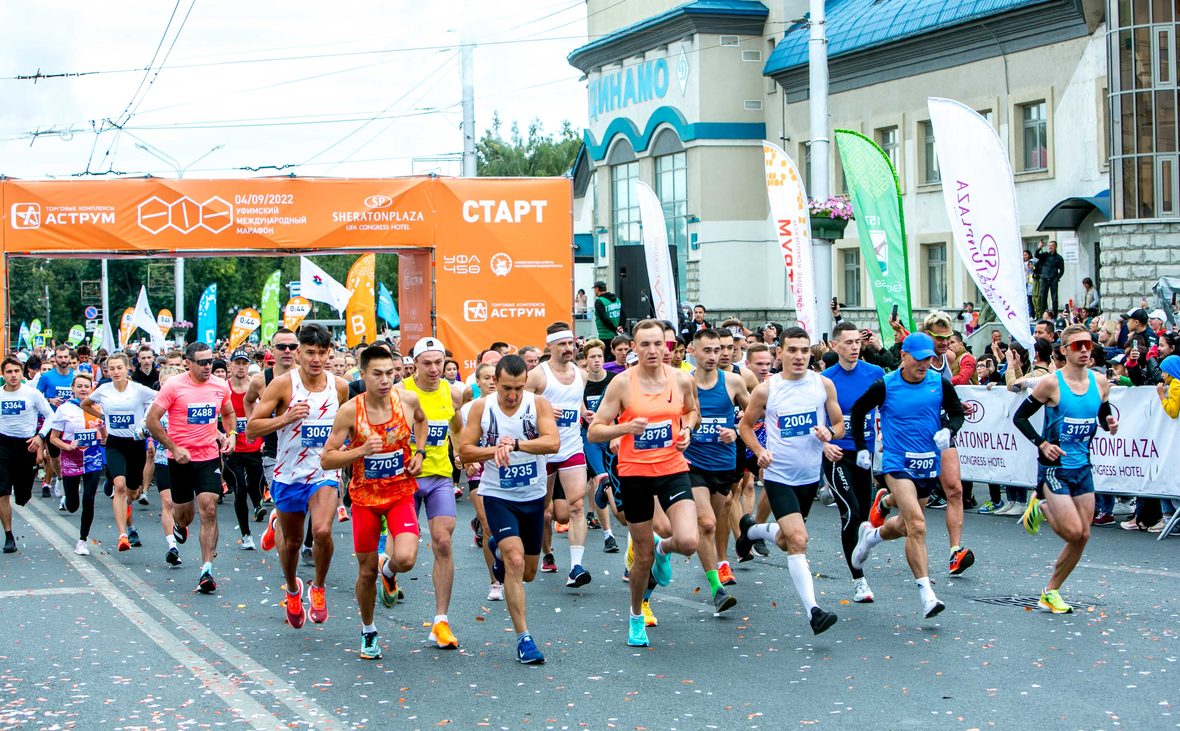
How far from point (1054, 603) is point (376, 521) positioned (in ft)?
14.4

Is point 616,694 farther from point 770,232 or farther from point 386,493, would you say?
point 770,232

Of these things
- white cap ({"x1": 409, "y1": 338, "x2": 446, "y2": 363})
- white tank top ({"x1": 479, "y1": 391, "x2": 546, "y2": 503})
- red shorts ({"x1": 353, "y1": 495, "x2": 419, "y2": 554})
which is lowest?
red shorts ({"x1": 353, "y1": 495, "x2": 419, "y2": 554})

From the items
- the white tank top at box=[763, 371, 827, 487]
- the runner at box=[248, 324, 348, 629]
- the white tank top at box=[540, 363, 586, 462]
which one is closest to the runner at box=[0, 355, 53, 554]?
the runner at box=[248, 324, 348, 629]

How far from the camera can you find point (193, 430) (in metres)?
10.8

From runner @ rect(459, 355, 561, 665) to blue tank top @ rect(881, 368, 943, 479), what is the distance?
95.2 inches

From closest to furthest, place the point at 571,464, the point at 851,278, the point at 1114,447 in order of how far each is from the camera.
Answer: the point at 571,464 → the point at 1114,447 → the point at 851,278

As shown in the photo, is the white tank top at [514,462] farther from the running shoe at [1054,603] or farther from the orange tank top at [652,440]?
the running shoe at [1054,603]

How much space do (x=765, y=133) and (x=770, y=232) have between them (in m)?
2.76

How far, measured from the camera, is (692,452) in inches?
368

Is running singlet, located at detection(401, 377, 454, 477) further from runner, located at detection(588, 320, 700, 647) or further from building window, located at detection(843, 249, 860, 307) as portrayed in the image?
building window, located at detection(843, 249, 860, 307)

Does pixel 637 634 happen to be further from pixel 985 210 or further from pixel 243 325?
pixel 243 325

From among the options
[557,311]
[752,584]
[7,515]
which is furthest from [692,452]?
[557,311]

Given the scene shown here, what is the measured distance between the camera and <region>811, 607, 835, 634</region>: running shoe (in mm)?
7648

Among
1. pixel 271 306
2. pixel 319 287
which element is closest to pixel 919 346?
pixel 319 287
